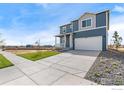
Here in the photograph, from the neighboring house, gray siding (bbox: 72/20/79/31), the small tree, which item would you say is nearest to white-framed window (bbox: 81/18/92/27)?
the neighboring house

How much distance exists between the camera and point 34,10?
22.1ft

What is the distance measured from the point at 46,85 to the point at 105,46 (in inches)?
387

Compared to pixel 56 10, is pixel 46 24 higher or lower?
lower

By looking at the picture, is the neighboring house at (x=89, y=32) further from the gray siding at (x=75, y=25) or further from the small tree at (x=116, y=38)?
the small tree at (x=116, y=38)

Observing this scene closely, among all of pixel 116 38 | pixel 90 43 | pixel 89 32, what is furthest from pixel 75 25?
pixel 116 38

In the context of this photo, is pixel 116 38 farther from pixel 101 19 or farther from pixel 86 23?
pixel 86 23

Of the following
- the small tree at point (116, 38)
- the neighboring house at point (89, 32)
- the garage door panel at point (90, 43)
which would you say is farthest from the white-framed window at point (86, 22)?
the small tree at point (116, 38)

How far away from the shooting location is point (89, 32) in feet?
48.0

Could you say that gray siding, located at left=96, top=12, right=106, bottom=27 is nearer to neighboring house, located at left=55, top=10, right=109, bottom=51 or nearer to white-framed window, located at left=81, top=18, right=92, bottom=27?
neighboring house, located at left=55, top=10, right=109, bottom=51

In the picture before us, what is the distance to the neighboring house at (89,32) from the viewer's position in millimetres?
13289
